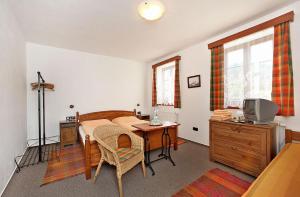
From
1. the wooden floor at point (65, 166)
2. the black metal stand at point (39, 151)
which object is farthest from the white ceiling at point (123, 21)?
the wooden floor at point (65, 166)

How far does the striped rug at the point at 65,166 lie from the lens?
2143 millimetres

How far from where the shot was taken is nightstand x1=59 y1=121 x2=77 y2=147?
11.0ft

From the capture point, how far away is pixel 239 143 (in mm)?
2195

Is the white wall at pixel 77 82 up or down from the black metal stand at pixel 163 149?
up

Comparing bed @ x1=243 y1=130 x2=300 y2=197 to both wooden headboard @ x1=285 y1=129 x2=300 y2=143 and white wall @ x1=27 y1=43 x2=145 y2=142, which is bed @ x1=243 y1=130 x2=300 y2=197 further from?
white wall @ x1=27 y1=43 x2=145 y2=142

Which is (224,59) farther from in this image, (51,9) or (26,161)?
(26,161)

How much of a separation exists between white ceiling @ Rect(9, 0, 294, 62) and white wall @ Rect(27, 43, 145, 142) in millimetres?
410

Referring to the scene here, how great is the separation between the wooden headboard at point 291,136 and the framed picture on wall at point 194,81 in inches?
72.5

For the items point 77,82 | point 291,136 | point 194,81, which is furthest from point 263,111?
point 77,82

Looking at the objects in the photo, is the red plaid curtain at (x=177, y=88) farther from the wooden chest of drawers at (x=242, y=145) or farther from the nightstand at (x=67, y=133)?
the nightstand at (x=67, y=133)

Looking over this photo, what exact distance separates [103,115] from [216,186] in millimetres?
3344

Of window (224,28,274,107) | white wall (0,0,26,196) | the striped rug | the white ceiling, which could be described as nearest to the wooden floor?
the striped rug

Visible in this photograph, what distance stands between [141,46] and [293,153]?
3464 mm

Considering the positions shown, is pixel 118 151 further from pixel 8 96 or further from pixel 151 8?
pixel 151 8
